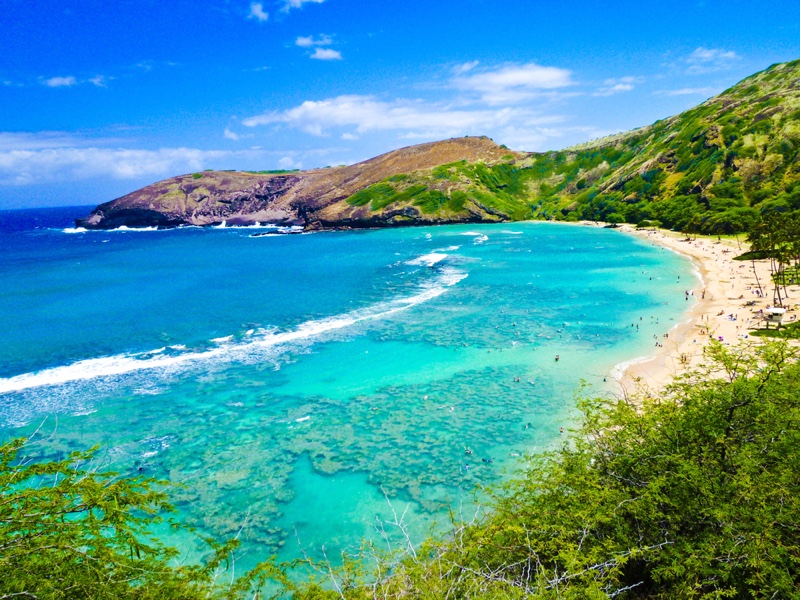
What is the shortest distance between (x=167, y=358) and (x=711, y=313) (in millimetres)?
64696

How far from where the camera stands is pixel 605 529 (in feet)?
52.4

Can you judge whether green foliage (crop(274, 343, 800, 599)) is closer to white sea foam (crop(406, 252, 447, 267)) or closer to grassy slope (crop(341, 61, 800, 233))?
white sea foam (crop(406, 252, 447, 267))

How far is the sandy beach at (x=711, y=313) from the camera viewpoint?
4006 centimetres

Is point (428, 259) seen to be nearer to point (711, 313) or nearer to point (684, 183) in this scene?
point (711, 313)

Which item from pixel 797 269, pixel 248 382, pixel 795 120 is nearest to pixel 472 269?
pixel 797 269

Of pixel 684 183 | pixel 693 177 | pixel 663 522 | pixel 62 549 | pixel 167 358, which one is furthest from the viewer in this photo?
pixel 684 183

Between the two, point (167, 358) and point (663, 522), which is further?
point (167, 358)

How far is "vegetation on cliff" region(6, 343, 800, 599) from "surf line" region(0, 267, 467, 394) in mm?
33978

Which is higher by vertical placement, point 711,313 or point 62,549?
point 62,549

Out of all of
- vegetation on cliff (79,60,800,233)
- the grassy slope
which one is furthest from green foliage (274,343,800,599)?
the grassy slope

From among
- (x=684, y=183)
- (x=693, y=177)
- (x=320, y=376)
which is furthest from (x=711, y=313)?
(x=684, y=183)

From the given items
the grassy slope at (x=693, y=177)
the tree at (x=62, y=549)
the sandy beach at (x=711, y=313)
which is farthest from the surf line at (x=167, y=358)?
the grassy slope at (x=693, y=177)

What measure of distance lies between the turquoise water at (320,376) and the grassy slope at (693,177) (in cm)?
4485

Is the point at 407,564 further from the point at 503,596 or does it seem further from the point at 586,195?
the point at 586,195
